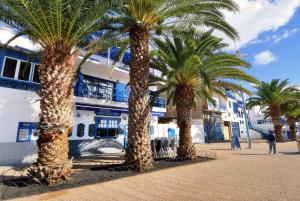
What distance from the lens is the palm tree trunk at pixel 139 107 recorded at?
9727 millimetres

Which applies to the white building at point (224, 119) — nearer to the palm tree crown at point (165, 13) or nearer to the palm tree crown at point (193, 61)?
the palm tree crown at point (193, 61)

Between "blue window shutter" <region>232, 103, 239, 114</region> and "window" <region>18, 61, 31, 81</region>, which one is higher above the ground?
"blue window shutter" <region>232, 103, 239, 114</region>

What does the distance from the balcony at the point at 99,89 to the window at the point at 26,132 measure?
3.63 m

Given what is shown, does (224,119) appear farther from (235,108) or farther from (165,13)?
(165,13)

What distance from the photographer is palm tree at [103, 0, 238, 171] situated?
973cm

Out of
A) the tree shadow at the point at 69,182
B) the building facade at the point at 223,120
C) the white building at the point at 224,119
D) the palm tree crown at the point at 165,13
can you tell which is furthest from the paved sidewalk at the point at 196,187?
the white building at the point at 224,119

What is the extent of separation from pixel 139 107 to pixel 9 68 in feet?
29.4

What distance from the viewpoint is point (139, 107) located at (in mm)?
10109

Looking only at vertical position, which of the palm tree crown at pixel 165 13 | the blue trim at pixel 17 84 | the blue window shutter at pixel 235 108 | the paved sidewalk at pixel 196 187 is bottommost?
the paved sidewalk at pixel 196 187

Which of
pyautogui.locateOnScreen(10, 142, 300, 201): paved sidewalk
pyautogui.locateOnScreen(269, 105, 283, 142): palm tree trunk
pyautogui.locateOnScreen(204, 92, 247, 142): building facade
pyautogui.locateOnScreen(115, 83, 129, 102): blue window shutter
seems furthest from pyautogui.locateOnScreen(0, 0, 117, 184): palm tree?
pyautogui.locateOnScreen(269, 105, 283, 142): palm tree trunk

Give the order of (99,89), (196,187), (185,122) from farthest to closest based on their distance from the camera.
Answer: (99,89)
(185,122)
(196,187)

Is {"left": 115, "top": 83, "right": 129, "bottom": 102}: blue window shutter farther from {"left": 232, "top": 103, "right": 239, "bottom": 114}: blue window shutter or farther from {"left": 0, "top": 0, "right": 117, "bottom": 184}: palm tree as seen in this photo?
{"left": 232, "top": 103, "right": 239, "bottom": 114}: blue window shutter

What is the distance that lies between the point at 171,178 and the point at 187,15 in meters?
7.15

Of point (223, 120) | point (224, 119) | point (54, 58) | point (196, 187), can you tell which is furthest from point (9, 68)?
point (224, 119)
